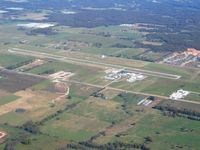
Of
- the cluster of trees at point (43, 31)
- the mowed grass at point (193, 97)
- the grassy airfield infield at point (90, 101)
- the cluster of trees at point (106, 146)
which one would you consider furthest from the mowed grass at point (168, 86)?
the cluster of trees at point (43, 31)

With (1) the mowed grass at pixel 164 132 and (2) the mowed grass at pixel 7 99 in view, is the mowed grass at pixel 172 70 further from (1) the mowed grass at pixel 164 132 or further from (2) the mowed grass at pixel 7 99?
(2) the mowed grass at pixel 7 99

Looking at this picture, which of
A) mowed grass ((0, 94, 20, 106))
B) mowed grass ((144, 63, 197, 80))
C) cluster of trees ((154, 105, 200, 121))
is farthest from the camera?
mowed grass ((144, 63, 197, 80))

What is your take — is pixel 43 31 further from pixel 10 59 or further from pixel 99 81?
pixel 99 81

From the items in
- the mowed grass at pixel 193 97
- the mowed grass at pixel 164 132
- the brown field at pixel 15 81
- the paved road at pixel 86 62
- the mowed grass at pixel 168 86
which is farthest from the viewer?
the paved road at pixel 86 62

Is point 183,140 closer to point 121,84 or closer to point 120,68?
point 121,84

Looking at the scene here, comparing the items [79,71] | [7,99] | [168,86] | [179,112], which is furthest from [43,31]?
[179,112]

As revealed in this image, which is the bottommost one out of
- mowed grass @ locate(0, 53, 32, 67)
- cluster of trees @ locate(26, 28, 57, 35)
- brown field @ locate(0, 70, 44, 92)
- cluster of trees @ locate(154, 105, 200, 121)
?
cluster of trees @ locate(154, 105, 200, 121)

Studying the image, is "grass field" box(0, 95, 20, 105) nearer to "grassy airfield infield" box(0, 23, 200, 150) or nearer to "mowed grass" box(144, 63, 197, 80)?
"grassy airfield infield" box(0, 23, 200, 150)

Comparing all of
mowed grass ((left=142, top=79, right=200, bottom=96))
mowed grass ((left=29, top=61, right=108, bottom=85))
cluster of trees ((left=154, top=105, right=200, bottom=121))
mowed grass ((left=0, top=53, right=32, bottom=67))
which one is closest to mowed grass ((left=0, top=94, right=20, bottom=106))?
mowed grass ((left=29, top=61, right=108, bottom=85))
